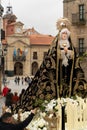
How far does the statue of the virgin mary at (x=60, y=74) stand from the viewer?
8.70m

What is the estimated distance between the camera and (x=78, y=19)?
3322cm

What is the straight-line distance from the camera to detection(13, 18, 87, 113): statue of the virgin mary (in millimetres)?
8703

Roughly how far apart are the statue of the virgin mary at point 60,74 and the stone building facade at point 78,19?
24.3m

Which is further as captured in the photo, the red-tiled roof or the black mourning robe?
the red-tiled roof

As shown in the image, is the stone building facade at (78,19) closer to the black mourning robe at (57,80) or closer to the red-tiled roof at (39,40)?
the black mourning robe at (57,80)

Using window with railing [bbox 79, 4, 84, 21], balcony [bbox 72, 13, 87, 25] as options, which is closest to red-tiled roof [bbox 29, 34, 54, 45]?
window with railing [bbox 79, 4, 84, 21]

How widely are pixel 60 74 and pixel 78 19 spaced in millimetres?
24808

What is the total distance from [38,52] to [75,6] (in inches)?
1688

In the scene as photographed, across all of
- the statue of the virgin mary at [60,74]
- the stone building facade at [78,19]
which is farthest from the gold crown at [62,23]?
the stone building facade at [78,19]

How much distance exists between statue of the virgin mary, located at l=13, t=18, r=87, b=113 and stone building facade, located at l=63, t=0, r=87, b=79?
79.9 feet

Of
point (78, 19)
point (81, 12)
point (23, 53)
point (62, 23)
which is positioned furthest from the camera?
point (23, 53)

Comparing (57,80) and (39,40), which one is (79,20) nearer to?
(57,80)

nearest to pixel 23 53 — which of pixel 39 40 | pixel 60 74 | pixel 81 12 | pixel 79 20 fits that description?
pixel 39 40

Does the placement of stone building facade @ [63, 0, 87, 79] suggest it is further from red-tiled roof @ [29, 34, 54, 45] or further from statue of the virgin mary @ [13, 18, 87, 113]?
red-tiled roof @ [29, 34, 54, 45]
